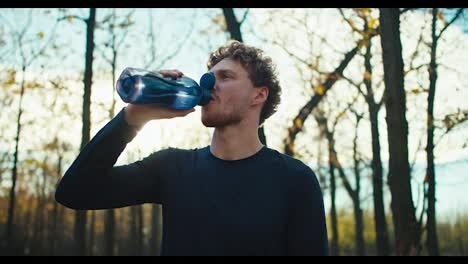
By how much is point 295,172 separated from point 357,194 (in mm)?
16298

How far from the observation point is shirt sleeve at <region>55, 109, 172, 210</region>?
2.51m

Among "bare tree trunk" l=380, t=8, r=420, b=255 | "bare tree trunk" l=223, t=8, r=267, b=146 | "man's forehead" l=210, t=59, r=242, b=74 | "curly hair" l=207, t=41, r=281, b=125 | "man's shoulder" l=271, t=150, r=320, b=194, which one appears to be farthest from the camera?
"bare tree trunk" l=223, t=8, r=267, b=146

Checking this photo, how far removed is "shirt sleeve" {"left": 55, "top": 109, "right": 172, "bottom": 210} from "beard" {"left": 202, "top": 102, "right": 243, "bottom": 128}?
1.52 ft

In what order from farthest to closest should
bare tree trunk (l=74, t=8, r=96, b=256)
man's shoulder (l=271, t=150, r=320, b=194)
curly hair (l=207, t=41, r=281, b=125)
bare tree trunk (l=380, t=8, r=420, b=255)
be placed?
bare tree trunk (l=74, t=8, r=96, b=256)
bare tree trunk (l=380, t=8, r=420, b=255)
curly hair (l=207, t=41, r=281, b=125)
man's shoulder (l=271, t=150, r=320, b=194)

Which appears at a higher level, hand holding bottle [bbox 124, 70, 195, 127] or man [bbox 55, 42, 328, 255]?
hand holding bottle [bbox 124, 70, 195, 127]

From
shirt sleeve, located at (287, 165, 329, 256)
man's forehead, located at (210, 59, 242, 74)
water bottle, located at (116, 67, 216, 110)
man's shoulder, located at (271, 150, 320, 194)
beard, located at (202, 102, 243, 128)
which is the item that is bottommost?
shirt sleeve, located at (287, 165, 329, 256)

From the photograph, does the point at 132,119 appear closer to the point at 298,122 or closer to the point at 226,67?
the point at 226,67

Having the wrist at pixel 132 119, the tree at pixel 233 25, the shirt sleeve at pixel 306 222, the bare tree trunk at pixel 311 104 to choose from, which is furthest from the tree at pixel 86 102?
the shirt sleeve at pixel 306 222

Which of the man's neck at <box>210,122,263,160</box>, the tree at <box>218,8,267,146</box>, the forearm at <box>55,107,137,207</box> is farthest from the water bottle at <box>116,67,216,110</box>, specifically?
the tree at <box>218,8,267,146</box>

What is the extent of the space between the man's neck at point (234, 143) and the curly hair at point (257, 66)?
15.9 inches

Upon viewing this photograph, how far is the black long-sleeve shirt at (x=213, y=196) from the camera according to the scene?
2510 millimetres

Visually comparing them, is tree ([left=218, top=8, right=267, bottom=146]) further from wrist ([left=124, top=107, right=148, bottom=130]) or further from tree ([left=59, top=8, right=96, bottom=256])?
tree ([left=59, top=8, right=96, bottom=256])

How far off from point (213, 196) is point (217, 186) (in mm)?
70
